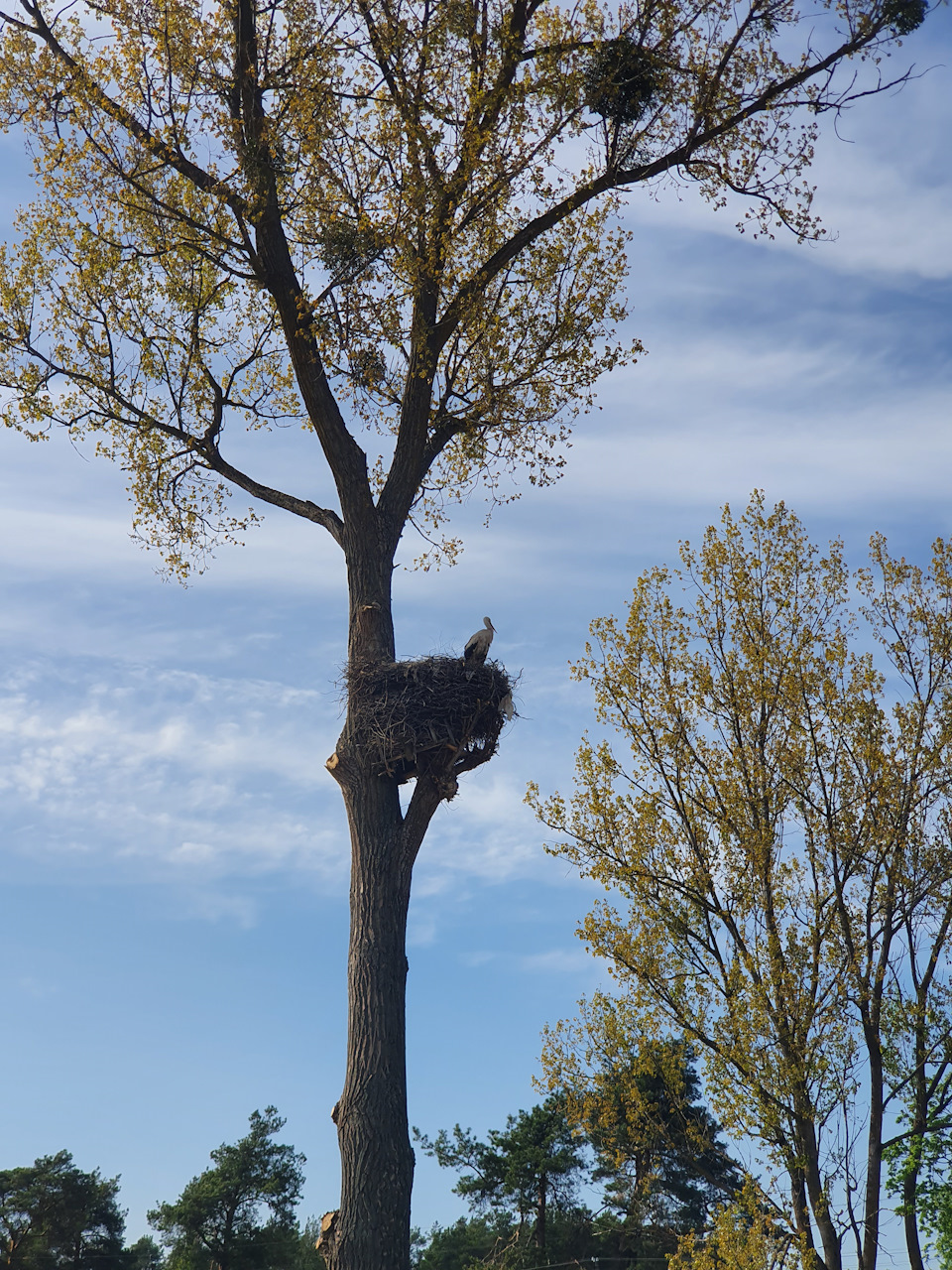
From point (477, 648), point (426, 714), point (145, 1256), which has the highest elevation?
point (477, 648)

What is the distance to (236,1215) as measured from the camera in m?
24.2

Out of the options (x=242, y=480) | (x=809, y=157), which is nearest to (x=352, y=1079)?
(x=242, y=480)

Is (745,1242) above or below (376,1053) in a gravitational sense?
below

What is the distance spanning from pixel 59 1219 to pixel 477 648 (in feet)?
69.9

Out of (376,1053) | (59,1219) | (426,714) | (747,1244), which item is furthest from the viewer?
(59,1219)

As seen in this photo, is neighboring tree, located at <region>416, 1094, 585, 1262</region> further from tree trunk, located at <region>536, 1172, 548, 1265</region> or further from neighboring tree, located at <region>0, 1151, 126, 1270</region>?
neighboring tree, located at <region>0, 1151, 126, 1270</region>

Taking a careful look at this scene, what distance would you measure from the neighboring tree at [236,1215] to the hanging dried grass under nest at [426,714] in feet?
64.3

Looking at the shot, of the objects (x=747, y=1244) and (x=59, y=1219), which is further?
(x=59, y=1219)

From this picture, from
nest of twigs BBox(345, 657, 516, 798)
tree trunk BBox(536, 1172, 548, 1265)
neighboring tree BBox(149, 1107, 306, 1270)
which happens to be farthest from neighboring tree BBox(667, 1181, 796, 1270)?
neighboring tree BBox(149, 1107, 306, 1270)

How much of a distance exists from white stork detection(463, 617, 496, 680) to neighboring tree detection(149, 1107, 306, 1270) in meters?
19.4

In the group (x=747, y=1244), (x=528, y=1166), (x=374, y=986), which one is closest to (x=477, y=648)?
(x=374, y=986)

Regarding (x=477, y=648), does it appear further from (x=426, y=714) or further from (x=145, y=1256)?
(x=145, y=1256)

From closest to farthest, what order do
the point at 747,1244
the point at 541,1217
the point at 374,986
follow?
1. the point at 374,986
2. the point at 747,1244
3. the point at 541,1217

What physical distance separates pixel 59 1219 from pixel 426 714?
21.6 meters
